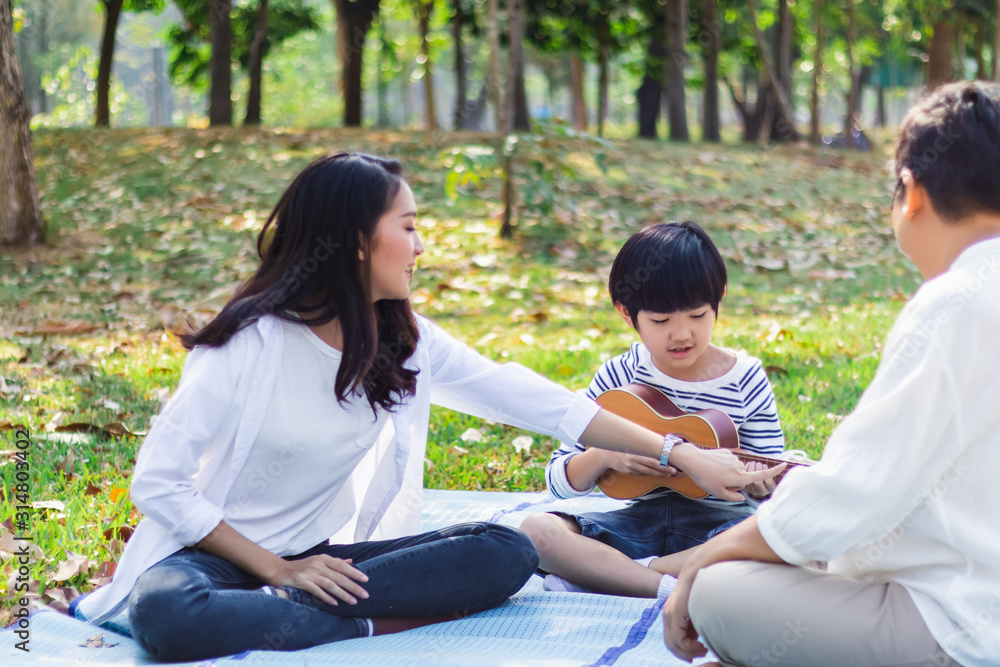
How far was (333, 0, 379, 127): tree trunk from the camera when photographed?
1492 cm

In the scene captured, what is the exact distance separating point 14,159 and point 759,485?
790 cm

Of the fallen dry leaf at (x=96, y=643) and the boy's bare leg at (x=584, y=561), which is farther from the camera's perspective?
the boy's bare leg at (x=584, y=561)

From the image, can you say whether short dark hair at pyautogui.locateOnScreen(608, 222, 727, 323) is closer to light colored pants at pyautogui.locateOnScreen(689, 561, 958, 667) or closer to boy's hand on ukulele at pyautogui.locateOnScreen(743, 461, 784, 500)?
boy's hand on ukulele at pyautogui.locateOnScreen(743, 461, 784, 500)

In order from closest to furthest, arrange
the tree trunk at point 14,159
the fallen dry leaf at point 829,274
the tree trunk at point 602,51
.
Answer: the tree trunk at point 14,159
the fallen dry leaf at point 829,274
the tree trunk at point 602,51

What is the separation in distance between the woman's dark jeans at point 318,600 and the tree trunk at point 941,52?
15.9 meters

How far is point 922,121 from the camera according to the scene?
1.78 meters

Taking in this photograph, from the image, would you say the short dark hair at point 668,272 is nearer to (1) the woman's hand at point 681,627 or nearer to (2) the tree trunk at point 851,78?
(1) the woman's hand at point 681,627

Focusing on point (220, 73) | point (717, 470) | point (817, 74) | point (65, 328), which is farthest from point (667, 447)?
point (817, 74)

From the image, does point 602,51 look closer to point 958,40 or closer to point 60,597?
point 958,40

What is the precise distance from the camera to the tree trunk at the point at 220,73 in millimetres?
13492

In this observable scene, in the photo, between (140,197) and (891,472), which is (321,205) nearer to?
(891,472)

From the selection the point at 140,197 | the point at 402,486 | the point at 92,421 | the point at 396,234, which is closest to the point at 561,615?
the point at 402,486

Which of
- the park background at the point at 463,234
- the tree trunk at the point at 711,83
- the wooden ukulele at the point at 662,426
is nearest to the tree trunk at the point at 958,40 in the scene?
the park background at the point at 463,234

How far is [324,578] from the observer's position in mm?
2379
